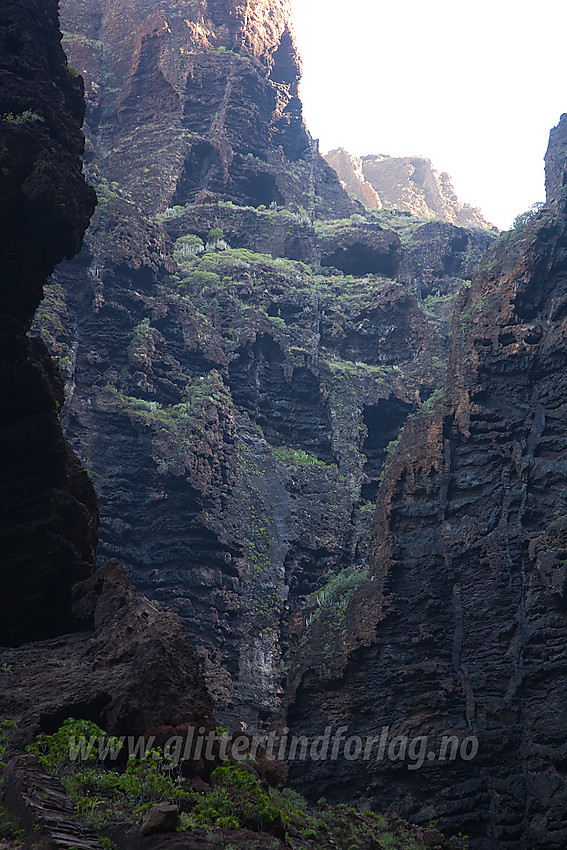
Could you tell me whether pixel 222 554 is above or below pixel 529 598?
above

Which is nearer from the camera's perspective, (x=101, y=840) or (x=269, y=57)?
(x=101, y=840)

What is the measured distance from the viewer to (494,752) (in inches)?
817

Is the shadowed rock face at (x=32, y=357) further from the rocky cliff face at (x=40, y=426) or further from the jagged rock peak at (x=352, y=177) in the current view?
the jagged rock peak at (x=352, y=177)

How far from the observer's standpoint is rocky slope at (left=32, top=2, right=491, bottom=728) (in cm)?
3300

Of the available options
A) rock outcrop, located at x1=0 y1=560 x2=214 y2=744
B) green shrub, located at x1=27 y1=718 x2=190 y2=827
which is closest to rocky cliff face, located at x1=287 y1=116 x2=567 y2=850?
rock outcrop, located at x1=0 y1=560 x2=214 y2=744

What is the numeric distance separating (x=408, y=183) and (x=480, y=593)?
6955 cm

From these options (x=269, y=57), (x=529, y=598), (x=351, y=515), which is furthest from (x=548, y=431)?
(x=269, y=57)

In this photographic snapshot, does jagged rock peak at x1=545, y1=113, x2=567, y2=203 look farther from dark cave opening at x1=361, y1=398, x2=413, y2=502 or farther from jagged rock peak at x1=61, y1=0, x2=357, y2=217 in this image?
jagged rock peak at x1=61, y1=0, x2=357, y2=217

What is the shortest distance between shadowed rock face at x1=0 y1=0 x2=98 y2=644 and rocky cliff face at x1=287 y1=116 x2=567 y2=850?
10231 mm

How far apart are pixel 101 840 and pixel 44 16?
19.5 m

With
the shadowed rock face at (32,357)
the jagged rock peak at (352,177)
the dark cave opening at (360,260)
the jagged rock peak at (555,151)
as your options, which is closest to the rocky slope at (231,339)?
the dark cave opening at (360,260)

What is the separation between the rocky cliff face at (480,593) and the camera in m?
20.5

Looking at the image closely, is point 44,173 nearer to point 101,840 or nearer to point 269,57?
point 101,840

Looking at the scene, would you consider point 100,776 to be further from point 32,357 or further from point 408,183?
point 408,183
